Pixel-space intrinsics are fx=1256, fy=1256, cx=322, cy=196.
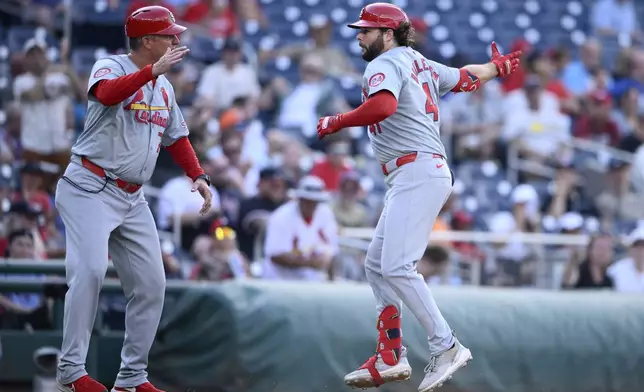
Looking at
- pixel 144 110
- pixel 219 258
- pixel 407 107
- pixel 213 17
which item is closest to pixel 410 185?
pixel 407 107

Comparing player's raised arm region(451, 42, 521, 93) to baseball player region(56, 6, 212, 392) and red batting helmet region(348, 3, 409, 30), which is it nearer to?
red batting helmet region(348, 3, 409, 30)

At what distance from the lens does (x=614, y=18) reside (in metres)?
16.6

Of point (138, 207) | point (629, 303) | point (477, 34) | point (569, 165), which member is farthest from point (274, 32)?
point (138, 207)

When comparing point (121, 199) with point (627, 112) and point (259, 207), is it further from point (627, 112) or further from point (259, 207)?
point (627, 112)

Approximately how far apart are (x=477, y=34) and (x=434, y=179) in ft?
31.9

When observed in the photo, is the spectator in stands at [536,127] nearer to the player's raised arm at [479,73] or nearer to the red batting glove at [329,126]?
the player's raised arm at [479,73]

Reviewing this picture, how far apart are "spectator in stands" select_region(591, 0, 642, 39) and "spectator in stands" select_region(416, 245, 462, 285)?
23.3 ft

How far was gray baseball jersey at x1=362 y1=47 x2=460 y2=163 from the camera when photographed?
6.22 meters

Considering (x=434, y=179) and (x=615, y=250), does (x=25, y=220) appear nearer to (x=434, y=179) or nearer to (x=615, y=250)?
(x=434, y=179)

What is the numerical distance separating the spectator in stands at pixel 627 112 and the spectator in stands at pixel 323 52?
9.99ft

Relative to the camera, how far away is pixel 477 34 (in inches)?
622

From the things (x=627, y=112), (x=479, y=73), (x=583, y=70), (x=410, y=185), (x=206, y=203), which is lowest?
(x=627, y=112)

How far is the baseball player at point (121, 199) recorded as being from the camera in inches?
243

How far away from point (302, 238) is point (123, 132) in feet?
11.9
